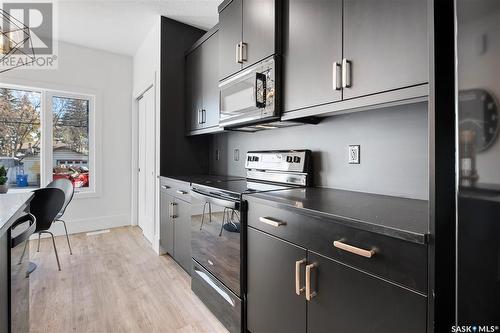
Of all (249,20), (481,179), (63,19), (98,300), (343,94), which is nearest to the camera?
(481,179)

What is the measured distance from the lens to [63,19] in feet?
9.66

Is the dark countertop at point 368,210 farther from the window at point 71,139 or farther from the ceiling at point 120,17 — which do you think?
the window at point 71,139

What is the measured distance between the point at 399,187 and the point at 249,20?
5.02ft

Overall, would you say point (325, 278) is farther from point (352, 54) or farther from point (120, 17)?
point (120, 17)

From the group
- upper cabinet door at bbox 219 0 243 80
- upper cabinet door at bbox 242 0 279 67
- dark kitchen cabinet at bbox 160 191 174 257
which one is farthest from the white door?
upper cabinet door at bbox 242 0 279 67

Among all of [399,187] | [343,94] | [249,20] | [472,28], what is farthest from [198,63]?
[472,28]

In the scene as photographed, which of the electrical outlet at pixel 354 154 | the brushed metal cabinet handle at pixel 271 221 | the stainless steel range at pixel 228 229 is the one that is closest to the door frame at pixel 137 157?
the stainless steel range at pixel 228 229

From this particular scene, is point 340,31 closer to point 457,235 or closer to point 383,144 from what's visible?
point 383,144

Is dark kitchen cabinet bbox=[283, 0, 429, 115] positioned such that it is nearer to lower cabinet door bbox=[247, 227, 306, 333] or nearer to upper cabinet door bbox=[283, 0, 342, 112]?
upper cabinet door bbox=[283, 0, 342, 112]

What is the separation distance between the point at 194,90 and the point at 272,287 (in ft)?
7.58

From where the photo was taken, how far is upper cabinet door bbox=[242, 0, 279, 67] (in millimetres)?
1637

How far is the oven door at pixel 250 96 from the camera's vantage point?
167 cm

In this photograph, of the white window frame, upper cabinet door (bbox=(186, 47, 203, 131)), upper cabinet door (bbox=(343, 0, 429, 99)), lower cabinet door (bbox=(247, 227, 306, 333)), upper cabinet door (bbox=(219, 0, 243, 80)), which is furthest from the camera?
the white window frame

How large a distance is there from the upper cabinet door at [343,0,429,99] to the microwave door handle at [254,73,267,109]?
1.98ft
